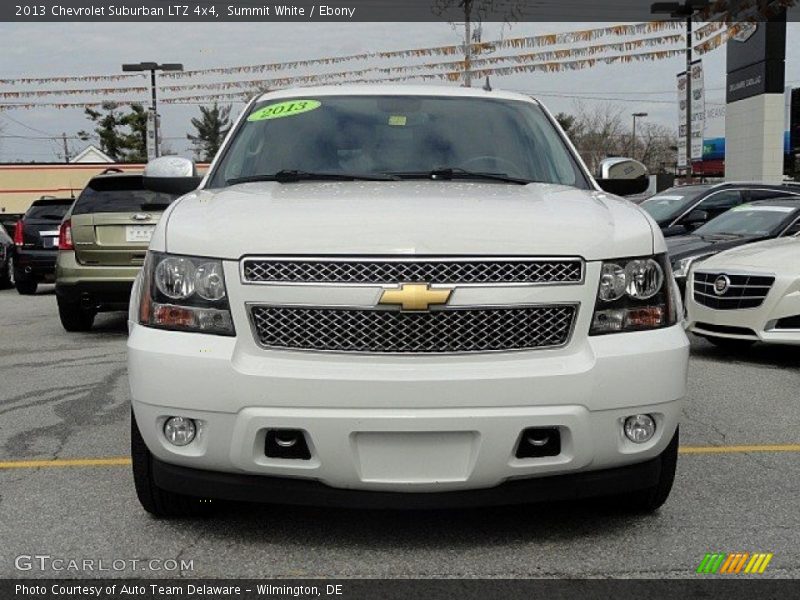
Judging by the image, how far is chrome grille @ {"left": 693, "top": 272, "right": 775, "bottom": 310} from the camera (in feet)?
25.4

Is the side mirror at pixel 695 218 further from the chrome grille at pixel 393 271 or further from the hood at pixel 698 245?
the chrome grille at pixel 393 271

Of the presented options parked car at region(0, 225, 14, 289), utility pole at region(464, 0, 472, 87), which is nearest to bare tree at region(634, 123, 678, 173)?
utility pole at region(464, 0, 472, 87)

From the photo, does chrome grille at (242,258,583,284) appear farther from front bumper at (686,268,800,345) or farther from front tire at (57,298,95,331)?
front tire at (57,298,95,331)

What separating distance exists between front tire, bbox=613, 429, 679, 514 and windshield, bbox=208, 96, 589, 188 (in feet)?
4.62

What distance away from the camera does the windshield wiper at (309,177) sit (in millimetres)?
4332

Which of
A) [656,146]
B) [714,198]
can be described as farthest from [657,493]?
[656,146]

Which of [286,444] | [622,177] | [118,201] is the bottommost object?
[286,444]

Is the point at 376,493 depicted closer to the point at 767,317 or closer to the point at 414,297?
the point at 414,297

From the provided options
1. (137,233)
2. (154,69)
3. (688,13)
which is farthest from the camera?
(154,69)

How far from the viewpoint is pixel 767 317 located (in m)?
7.64

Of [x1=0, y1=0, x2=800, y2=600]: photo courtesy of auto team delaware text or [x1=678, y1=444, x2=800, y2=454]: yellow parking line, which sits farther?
[x1=678, y1=444, x2=800, y2=454]: yellow parking line

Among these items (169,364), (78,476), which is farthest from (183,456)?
(78,476)

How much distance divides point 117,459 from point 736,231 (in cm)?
762

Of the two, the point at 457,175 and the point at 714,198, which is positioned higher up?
the point at 457,175
